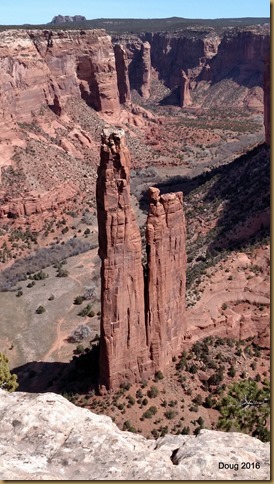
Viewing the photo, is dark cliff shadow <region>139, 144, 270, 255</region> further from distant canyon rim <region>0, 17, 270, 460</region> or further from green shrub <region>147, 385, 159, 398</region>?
green shrub <region>147, 385, 159, 398</region>

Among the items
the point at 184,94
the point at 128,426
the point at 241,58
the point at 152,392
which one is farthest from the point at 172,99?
the point at 128,426

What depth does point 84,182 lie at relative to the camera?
8244 cm

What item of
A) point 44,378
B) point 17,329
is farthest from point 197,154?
point 44,378

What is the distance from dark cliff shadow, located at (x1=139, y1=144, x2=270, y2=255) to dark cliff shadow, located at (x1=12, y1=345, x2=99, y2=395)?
69.2 feet

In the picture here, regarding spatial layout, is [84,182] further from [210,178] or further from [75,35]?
[75,35]

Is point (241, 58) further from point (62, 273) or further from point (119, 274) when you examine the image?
point (119, 274)

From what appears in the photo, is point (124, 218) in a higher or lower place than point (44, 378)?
higher

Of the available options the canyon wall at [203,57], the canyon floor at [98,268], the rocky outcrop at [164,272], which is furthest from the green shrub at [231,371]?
the canyon wall at [203,57]

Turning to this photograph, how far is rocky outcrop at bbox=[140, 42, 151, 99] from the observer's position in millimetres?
159750

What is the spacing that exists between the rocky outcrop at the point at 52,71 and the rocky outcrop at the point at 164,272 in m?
48.5

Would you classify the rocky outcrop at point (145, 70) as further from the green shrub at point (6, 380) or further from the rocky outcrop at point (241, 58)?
the green shrub at point (6, 380)

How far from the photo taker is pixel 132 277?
3073 cm

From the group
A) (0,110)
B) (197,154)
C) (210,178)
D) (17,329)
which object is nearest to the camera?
(17,329)

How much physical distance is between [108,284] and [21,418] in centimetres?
1451
